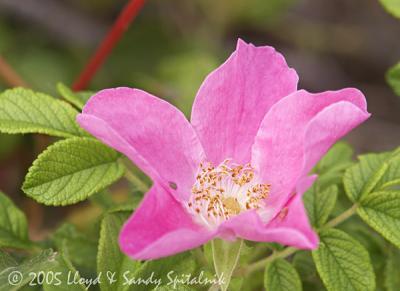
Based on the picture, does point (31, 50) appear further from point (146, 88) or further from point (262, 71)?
point (262, 71)

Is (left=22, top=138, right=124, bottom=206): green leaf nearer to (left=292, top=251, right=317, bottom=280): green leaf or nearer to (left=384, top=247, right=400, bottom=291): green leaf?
(left=292, top=251, right=317, bottom=280): green leaf

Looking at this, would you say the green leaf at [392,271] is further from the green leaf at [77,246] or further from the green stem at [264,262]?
the green leaf at [77,246]

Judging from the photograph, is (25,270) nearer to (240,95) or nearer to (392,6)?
(240,95)

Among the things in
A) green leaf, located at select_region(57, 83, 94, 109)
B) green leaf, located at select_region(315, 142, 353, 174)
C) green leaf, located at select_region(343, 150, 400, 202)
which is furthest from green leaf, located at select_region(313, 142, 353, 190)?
green leaf, located at select_region(57, 83, 94, 109)

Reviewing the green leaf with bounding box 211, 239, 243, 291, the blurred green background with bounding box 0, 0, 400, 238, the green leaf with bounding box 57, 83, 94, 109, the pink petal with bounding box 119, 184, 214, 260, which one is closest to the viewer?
the pink petal with bounding box 119, 184, 214, 260

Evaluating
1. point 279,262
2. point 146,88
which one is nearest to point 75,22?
point 146,88

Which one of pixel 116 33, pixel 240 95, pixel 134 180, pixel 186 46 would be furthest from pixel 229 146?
pixel 186 46

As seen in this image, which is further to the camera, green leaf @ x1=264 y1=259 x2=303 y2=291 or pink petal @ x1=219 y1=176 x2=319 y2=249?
green leaf @ x1=264 y1=259 x2=303 y2=291

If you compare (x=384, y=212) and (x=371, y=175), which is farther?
(x=371, y=175)
